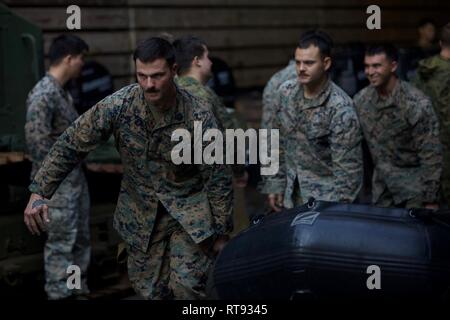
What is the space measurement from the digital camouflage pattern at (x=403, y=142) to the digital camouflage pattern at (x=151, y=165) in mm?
2213

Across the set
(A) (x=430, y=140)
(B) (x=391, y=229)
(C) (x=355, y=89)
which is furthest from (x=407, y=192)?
(C) (x=355, y=89)

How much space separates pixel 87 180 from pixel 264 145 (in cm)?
178

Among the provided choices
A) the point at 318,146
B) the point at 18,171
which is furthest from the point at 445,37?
the point at 18,171

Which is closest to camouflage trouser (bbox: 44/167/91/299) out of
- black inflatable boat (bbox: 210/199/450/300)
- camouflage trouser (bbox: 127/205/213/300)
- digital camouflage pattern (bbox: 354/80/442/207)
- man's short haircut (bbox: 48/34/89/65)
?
man's short haircut (bbox: 48/34/89/65)

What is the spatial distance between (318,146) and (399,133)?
3.38 feet

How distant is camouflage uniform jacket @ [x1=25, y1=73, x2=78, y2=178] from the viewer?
7602mm

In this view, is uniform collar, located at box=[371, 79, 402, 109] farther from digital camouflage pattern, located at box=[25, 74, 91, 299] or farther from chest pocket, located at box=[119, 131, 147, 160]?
chest pocket, located at box=[119, 131, 147, 160]

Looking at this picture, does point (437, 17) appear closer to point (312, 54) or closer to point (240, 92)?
point (240, 92)

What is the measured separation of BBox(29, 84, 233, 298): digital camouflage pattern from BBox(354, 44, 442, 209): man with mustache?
2.22m

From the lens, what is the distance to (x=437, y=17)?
1727 cm

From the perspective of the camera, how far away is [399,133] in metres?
7.69

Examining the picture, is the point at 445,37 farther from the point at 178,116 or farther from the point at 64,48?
the point at 178,116
